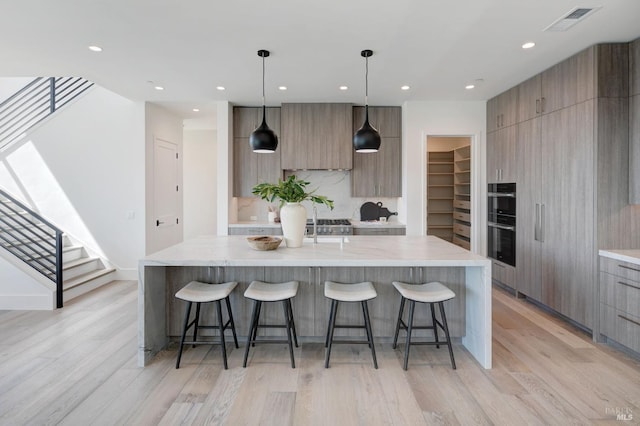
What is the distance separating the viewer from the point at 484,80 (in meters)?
4.26

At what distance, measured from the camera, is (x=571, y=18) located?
2.74 m

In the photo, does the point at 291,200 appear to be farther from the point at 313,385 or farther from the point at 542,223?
the point at 542,223

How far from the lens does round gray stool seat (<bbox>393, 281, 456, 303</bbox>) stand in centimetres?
258

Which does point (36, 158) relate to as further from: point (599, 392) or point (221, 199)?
point (599, 392)

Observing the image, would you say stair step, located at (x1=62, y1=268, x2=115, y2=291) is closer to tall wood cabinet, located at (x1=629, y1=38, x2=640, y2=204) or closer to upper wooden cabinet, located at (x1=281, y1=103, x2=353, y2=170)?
upper wooden cabinet, located at (x1=281, y1=103, x2=353, y2=170)

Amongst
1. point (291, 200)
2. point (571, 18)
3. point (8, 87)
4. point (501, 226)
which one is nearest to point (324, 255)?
point (291, 200)

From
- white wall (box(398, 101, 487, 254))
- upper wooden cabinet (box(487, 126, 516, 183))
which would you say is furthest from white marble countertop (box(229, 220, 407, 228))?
upper wooden cabinet (box(487, 126, 516, 183))

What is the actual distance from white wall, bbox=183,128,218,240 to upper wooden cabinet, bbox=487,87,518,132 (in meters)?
5.39

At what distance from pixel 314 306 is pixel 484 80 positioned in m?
3.40

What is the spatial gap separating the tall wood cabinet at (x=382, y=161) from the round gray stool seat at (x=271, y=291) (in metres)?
2.88

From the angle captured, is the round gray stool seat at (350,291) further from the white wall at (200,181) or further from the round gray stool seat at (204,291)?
the white wall at (200,181)

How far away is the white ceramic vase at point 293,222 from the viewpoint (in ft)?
10.2

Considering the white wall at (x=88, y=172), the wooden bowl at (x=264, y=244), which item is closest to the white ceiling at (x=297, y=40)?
the white wall at (x=88, y=172)

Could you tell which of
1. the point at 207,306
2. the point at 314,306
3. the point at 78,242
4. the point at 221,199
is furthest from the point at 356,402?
the point at 78,242
